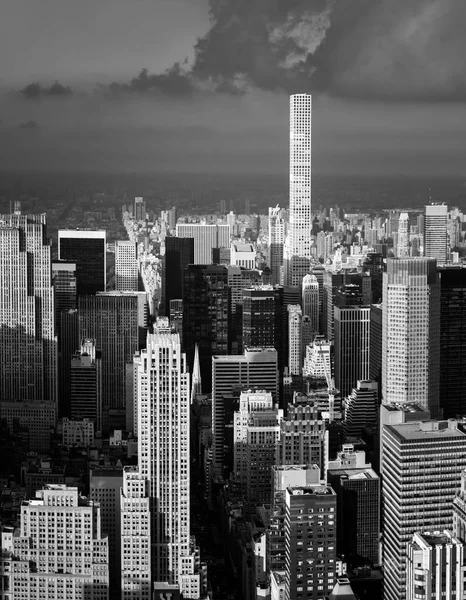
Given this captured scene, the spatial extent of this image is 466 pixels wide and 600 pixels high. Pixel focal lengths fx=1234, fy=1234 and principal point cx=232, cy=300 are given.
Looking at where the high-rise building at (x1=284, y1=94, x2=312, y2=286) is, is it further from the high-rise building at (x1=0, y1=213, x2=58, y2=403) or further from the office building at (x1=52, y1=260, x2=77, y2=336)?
the high-rise building at (x1=0, y1=213, x2=58, y2=403)

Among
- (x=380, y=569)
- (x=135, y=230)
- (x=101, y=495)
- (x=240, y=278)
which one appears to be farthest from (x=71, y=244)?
(x=380, y=569)

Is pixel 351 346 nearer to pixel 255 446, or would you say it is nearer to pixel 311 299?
pixel 311 299

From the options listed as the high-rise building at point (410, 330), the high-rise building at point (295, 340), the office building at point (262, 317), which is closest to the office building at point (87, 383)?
the office building at point (262, 317)

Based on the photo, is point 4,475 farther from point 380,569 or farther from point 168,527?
point 380,569

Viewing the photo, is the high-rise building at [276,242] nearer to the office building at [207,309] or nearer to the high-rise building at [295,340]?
the office building at [207,309]

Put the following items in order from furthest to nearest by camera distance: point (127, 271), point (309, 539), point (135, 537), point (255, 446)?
1. point (127, 271)
2. point (255, 446)
3. point (135, 537)
4. point (309, 539)

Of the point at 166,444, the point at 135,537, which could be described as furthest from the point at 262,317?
the point at 135,537
